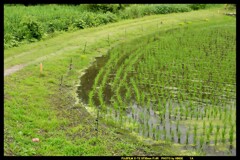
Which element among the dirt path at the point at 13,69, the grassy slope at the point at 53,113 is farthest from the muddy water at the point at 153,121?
the dirt path at the point at 13,69

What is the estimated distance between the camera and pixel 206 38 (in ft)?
84.8

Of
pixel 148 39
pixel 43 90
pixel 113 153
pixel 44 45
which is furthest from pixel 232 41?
pixel 113 153

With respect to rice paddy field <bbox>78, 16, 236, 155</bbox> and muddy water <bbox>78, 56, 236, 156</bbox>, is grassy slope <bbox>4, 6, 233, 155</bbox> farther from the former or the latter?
rice paddy field <bbox>78, 16, 236, 155</bbox>

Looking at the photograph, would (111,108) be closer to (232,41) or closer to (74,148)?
(74,148)

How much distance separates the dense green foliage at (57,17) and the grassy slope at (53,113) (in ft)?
3.86

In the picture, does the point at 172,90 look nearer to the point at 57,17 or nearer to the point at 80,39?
the point at 80,39

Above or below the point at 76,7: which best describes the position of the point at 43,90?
below

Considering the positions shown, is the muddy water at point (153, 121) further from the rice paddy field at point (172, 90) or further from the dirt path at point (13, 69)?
the dirt path at point (13, 69)

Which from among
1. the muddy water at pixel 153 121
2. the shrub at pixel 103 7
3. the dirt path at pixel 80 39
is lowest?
the muddy water at pixel 153 121

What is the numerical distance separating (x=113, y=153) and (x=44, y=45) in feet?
44.0

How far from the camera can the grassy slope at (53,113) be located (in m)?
11.3

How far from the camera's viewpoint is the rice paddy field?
12.3m

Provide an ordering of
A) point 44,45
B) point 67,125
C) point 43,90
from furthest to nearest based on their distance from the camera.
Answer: point 44,45 < point 43,90 < point 67,125

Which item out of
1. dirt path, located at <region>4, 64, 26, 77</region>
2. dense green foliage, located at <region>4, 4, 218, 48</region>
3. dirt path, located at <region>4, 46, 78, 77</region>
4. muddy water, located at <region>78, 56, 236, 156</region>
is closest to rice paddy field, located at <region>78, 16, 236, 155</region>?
muddy water, located at <region>78, 56, 236, 156</region>
